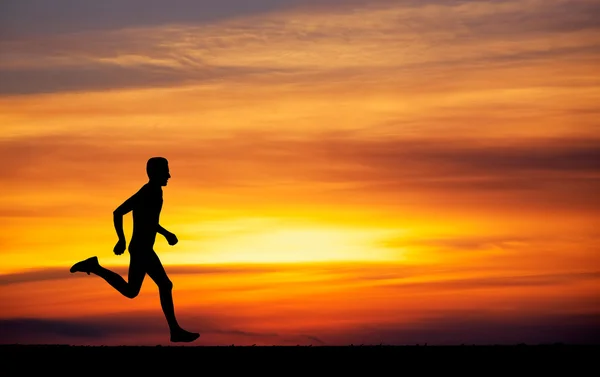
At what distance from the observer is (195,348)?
57.2 ft

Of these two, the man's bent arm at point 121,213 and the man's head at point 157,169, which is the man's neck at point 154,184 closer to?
the man's head at point 157,169

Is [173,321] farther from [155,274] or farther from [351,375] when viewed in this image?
[351,375]

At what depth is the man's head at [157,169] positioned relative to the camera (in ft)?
59.5

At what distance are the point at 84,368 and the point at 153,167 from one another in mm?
4070

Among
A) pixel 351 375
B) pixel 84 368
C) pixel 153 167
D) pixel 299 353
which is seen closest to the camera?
pixel 351 375

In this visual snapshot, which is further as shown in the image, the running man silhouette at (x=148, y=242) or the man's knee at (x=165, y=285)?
the man's knee at (x=165, y=285)

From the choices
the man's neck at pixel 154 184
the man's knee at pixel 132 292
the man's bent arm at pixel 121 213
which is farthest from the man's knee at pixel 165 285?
the man's neck at pixel 154 184

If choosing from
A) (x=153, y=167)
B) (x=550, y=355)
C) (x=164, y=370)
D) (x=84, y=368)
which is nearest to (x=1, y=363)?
(x=84, y=368)

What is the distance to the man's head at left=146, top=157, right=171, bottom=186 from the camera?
18.1 metres

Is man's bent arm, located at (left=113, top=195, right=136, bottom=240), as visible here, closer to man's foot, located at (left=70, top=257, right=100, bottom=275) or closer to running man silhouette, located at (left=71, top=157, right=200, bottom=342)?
running man silhouette, located at (left=71, top=157, right=200, bottom=342)

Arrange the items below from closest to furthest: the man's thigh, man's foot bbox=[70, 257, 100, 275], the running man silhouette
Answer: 1. the running man silhouette
2. the man's thigh
3. man's foot bbox=[70, 257, 100, 275]

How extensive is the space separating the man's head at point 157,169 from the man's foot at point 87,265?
167 centimetres

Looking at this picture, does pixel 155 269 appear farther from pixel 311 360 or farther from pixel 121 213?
pixel 311 360

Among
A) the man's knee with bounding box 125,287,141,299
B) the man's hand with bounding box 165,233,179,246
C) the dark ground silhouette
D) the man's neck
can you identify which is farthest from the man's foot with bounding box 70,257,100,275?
the man's neck
